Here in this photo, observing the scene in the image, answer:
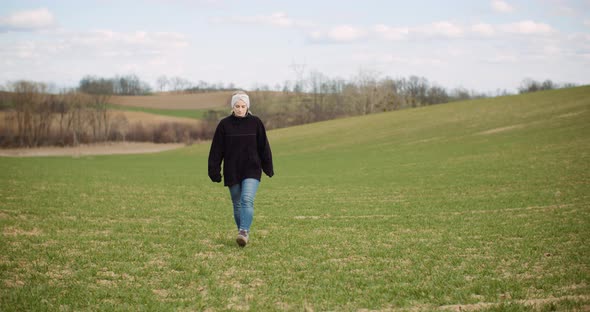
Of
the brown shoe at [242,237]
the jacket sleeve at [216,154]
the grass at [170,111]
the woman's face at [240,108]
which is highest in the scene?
the grass at [170,111]

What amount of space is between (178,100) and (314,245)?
132870 millimetres

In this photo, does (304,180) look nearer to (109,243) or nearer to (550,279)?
(109,243)

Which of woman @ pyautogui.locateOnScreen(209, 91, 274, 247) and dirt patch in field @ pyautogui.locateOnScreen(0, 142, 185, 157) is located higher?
woman @ pyautogui.locateOnScreen(209, 91, 274, 247)

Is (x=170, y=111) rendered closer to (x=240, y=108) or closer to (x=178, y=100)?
(x=178, y=100)

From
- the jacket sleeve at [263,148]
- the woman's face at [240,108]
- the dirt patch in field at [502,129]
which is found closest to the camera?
the woman's face at [240,108]

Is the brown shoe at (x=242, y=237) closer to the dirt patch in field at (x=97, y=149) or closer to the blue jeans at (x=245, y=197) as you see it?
the blue jeans at (x=245, y=197)

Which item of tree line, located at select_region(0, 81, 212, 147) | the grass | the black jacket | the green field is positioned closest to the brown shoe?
the green field

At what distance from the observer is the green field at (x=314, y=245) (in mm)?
6465

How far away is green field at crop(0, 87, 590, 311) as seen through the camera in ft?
21.2

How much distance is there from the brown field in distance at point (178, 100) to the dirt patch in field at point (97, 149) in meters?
29.2

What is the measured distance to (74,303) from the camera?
6117 millimetres

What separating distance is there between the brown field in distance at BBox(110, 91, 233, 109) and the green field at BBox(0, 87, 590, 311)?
103 meters

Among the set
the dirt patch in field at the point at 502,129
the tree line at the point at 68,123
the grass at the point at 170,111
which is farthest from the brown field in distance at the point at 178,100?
the dirt patch in field at the point at 502,129

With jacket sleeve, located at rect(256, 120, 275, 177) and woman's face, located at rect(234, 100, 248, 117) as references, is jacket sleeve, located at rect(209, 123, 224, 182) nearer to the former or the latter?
woman's face, located at rect(234, 100, 248, 117)
